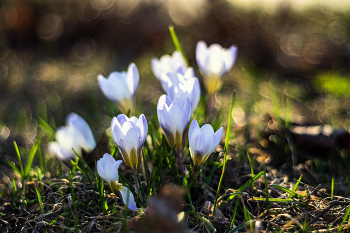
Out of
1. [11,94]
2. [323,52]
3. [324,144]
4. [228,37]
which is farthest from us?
[228,37]

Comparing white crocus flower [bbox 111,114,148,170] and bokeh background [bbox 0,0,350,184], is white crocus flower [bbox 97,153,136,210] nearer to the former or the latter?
white crocus flower [bbox 111,114,148,170]

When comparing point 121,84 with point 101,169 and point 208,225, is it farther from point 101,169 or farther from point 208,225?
point 208,225

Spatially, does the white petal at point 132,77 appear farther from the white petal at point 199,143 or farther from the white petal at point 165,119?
the white petal at point 199,143

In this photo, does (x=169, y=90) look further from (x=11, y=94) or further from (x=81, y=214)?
(x=11, y=94)

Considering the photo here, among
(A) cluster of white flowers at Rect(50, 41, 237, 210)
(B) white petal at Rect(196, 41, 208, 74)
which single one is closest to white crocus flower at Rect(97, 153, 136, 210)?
(A) cluster of white flowers at Rect(50, 41, 237, 210)

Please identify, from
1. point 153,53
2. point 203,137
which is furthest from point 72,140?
point 153,53

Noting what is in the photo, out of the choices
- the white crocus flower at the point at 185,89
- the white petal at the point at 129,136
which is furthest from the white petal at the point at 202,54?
the white petal at the point at 129,136

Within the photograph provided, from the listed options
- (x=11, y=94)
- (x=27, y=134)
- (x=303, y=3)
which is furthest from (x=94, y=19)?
(x=303, y=3)
